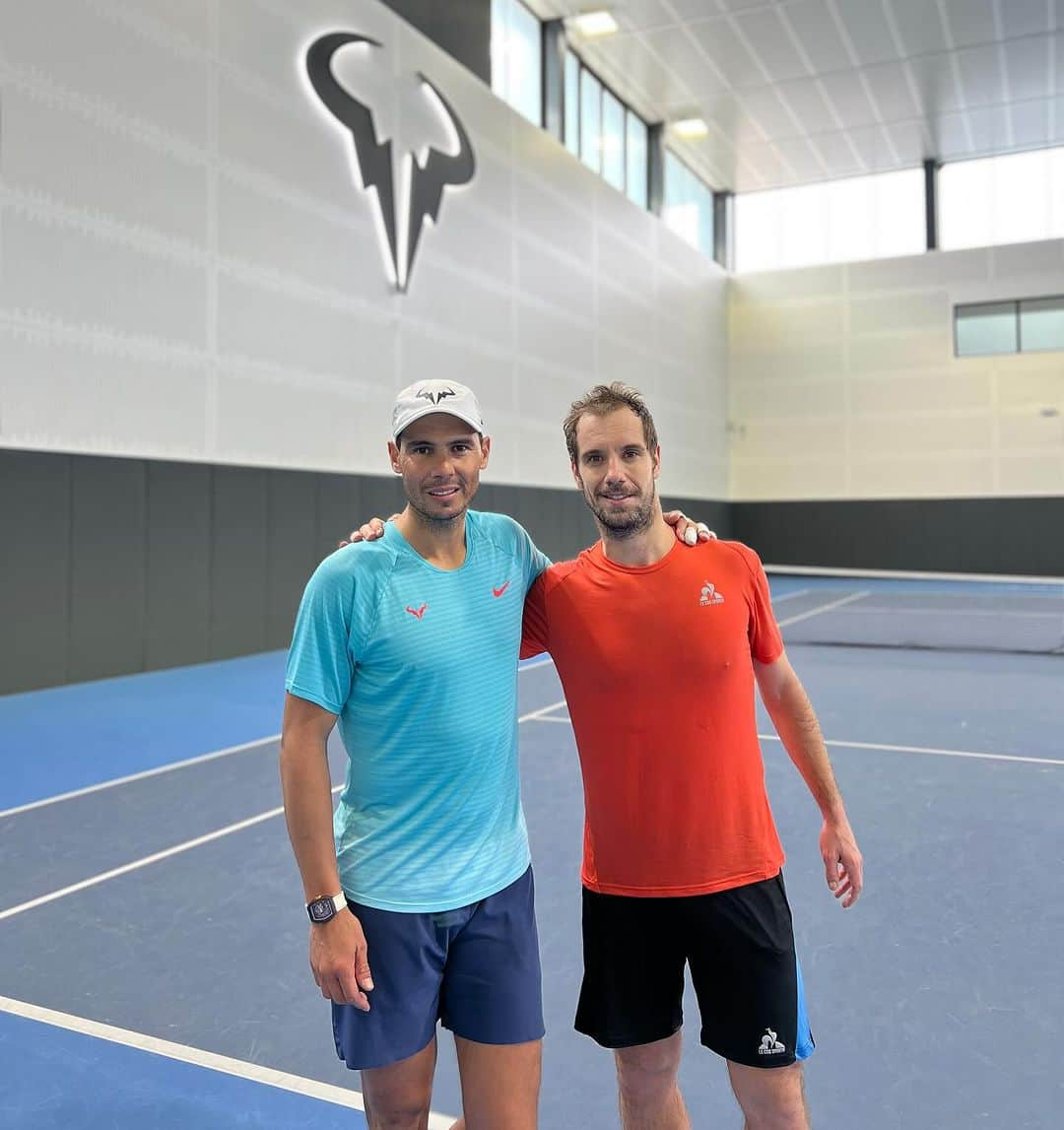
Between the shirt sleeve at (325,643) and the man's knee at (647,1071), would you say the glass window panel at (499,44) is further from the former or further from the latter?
the man's knee at (647,1071)

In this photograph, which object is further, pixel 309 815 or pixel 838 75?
pixel 838 75

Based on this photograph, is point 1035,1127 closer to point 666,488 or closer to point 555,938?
point 555,938

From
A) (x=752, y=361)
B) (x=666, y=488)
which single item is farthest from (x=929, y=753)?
(x=752, y=361)

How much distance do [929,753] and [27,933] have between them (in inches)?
208

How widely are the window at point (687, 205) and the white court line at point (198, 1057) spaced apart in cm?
2356

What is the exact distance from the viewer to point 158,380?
10531mm

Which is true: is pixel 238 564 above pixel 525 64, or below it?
below

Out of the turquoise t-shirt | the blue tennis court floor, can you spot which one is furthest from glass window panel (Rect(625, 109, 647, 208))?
the turquoise t-shirt

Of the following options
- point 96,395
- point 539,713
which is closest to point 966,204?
point 539,713

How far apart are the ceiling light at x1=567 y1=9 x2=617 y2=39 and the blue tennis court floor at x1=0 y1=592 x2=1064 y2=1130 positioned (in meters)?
15.2

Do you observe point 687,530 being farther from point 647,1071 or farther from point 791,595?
point 791,595

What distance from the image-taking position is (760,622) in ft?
8.02

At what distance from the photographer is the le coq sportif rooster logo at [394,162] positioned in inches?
508

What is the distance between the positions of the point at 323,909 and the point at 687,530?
4.02 feet
